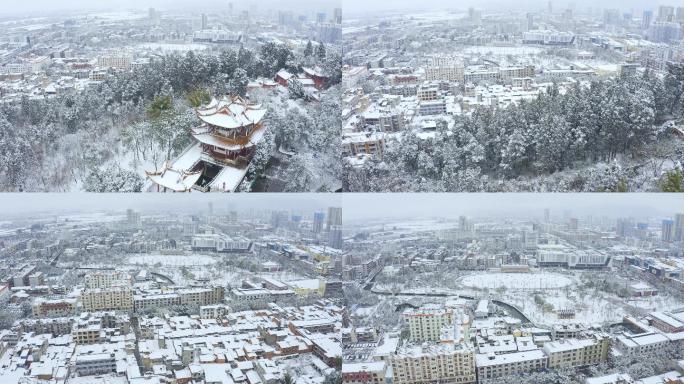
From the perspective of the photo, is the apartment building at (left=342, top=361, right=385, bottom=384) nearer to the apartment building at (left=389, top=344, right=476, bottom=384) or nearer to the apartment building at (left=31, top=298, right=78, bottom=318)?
the apartment building at (left=389, top=344, right=476, bottom=384)

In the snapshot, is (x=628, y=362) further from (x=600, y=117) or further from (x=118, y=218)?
(x=118, y=218)

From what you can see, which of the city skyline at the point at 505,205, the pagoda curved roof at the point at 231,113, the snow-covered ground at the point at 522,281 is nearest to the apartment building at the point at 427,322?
the snow-covered ground at the point at 522,281

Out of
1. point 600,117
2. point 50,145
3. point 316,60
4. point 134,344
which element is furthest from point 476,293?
point 50,145

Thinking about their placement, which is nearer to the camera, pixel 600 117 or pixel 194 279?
pixel 600 117

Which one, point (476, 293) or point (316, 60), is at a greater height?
point (316, 60)

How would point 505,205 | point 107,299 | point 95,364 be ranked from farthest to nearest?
1. point 107,299
2. point 505,205
3. point 95,364

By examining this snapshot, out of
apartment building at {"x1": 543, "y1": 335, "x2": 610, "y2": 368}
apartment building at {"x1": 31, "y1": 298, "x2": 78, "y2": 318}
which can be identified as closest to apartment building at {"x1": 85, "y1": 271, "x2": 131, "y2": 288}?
apartment building at {"x1": 31, "y1": 298, "x2": 78, "y2": 318}

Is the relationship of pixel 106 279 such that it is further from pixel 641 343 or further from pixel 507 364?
pixel 641 343

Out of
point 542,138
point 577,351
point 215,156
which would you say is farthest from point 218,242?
point 577,351

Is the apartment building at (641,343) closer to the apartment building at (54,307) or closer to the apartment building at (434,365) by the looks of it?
the apartment building at (434,365)
